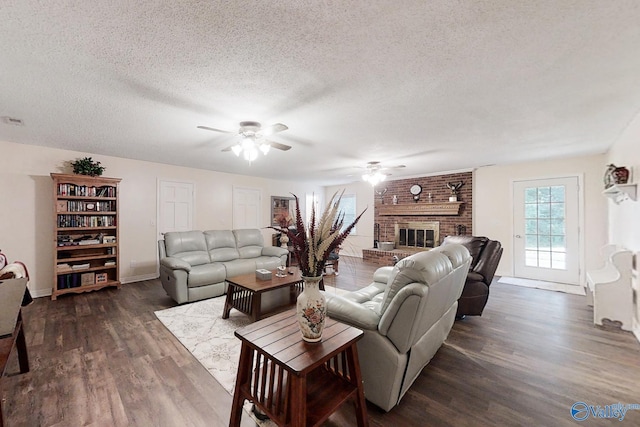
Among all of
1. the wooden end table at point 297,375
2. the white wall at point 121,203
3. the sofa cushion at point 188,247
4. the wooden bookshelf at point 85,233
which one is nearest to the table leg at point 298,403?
the wooden end table at point 297,375

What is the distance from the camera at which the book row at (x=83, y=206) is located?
162 inches

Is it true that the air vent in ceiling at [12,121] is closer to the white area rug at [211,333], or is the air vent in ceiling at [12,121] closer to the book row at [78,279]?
the book row at [78,279]

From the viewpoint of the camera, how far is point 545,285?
467 cm

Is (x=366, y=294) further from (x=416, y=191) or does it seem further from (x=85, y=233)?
(x=85, y=233)

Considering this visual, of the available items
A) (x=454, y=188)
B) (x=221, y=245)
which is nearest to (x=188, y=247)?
(x=221, y=245)

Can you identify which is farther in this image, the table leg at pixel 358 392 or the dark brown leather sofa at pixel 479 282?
the dark brown leather sofa at pixel 479 282

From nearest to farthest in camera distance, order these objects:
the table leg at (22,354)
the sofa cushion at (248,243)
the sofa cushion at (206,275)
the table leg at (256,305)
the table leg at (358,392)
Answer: the table leg at (358,392) < the table leg at (22,354) < the table leg at (256,305) < the sofa cushion at (206,275) < the sofa cushion at (248,243)

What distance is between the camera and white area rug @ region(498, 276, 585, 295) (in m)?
4.37

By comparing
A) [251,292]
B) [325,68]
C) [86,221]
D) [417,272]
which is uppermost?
[325,68]

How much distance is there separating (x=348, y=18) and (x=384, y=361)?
6.60 ft

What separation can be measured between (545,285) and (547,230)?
3.40 ft

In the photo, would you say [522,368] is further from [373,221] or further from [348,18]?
[373,221]

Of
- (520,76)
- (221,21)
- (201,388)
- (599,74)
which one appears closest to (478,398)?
(201,388)

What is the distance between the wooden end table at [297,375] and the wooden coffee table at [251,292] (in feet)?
4.68
